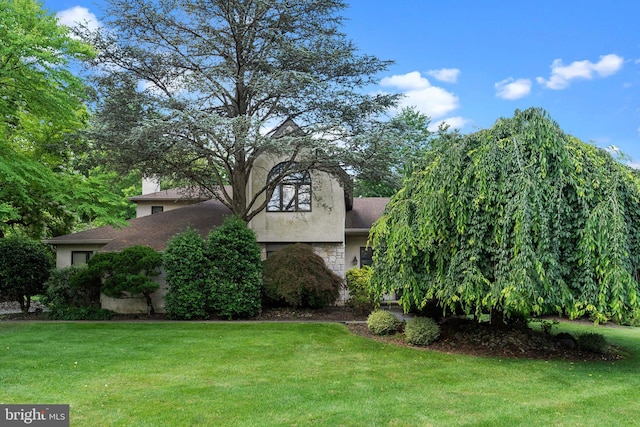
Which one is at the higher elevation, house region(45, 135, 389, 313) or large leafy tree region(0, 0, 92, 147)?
large leafy tree region(0, 0, 92, 147)

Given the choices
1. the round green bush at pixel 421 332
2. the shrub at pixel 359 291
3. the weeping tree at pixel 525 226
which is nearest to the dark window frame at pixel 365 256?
the shrub at pixel 359 291

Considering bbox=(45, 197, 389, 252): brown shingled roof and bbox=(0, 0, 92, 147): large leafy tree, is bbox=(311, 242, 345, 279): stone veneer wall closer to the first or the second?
bbox=(45, 197, 389, 252): brown shingled roof

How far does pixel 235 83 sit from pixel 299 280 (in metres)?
6.57

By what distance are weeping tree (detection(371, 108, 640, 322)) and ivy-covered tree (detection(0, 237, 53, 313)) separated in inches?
475

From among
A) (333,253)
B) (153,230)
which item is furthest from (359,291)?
(153,230)

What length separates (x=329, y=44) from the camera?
14.1 metres

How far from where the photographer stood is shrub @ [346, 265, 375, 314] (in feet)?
47.2

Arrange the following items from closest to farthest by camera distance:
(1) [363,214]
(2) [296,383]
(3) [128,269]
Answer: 1. (2) [296,383]
2. (3) [128,269]
3. (1) [363,214]

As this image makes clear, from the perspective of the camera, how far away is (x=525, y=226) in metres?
7.49

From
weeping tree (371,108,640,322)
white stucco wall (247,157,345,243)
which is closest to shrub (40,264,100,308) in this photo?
white stucco wall (247,157,345,243)

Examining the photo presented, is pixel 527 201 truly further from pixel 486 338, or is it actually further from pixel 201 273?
pixel 201 273

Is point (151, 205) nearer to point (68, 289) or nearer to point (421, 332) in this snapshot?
point (68, 289)

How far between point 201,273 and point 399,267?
6.16 metres

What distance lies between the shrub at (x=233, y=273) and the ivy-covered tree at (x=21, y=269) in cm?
593
